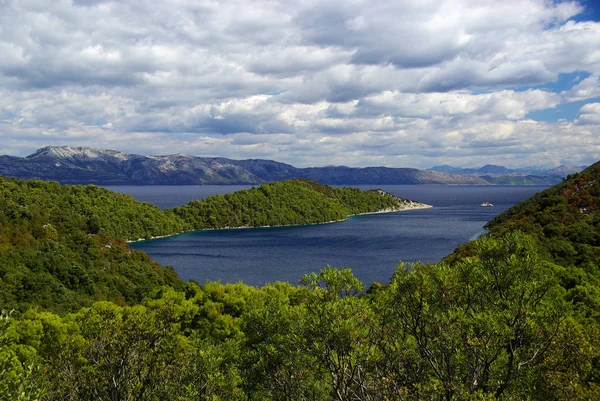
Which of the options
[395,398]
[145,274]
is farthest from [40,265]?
[395,398]

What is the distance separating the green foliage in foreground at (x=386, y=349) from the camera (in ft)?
47.1

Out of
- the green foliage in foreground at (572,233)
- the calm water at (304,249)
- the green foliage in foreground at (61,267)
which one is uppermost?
the green foliage in foreground at (572,233)

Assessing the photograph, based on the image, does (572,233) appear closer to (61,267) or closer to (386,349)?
(386,349)

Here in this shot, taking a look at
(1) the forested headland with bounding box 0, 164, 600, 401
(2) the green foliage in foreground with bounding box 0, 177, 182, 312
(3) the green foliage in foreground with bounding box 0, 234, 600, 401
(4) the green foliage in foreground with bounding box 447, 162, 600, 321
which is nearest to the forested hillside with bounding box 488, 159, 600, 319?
(4) the green foliage in foreground with bounding box 447, 162, 600, 321

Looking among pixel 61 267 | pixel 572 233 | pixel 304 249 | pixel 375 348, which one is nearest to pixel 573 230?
pixel 572 233

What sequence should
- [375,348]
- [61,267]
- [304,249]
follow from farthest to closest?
1. [304,249]
2. [61,267]
3. [375,348]

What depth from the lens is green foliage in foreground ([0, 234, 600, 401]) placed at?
566 inches

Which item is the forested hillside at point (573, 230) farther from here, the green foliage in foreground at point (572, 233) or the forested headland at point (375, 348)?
the forested headland at point (375, 348)

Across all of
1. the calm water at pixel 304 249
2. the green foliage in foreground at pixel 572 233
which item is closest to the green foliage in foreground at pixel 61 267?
the calm water at pixel 304 249

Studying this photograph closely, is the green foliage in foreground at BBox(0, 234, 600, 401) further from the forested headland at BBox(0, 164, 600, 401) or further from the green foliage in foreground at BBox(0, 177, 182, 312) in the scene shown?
the green foliage in foreground at BBox(0, 177, 182, 312)

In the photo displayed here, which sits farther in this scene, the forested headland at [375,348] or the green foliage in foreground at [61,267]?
the green foliage in foreground at [61,267]

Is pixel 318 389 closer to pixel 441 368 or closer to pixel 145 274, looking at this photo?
pixel 441 368

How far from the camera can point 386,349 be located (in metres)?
16.8

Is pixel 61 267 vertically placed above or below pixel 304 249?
above
